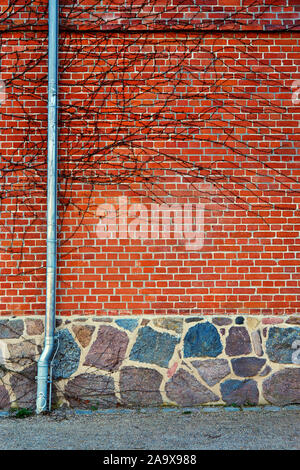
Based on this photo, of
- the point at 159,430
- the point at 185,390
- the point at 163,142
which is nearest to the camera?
the point at 159,430

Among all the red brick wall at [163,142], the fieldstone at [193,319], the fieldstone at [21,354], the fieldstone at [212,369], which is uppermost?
the red brick wall at [163,142]

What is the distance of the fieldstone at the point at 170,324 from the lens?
4.16m

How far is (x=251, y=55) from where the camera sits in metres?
4.30

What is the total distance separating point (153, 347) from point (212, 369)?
1.97 ft

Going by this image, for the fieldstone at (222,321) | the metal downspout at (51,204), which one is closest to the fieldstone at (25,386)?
the metal downspout at (51,204)

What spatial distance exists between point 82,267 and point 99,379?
3.54 feet

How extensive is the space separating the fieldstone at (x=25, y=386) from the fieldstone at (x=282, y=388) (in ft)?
7.23

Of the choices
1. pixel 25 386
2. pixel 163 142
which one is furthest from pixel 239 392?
pixel 163 142

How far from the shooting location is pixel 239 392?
4137 mm

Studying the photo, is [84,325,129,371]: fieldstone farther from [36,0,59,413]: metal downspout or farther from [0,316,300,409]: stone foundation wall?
[36,0,59,413]: metal downspout

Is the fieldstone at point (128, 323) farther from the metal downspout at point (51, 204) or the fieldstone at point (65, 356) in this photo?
the metal downspout at point (51, 204)

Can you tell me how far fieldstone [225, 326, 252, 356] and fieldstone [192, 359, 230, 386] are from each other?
0.41ft

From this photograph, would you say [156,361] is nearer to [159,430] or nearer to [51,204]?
[159,430]

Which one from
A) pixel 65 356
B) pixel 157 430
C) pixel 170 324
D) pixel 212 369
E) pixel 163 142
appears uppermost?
pixel 163 142
